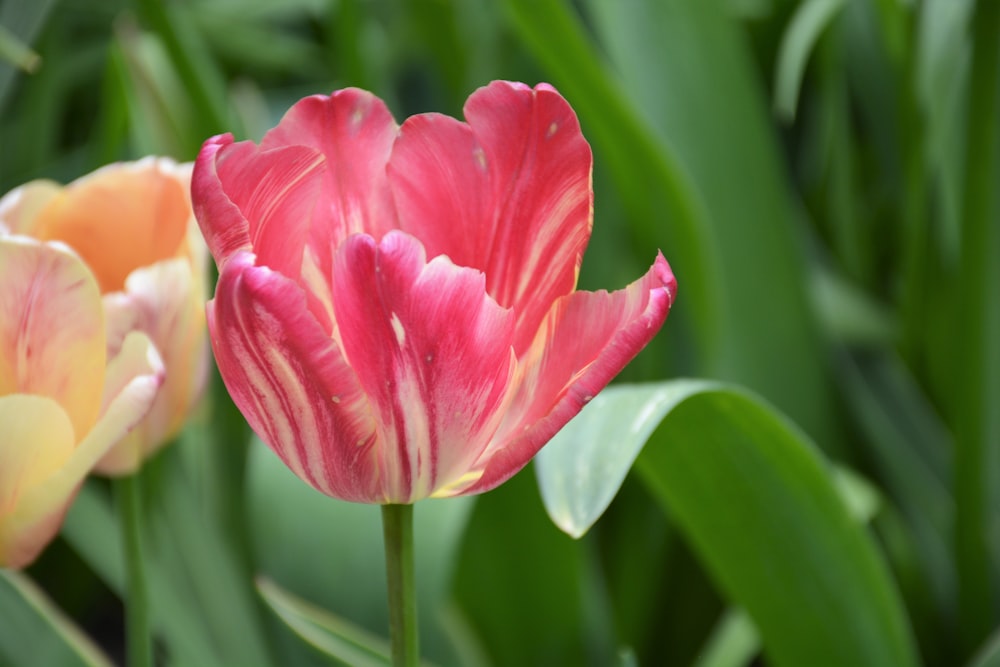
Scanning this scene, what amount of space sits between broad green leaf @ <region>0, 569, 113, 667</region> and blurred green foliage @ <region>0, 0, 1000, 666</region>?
0.15m

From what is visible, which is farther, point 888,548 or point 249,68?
point 249,68

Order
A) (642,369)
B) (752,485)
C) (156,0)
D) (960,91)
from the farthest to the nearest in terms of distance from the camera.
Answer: (642,369) → (960,91) → (156,0) → (752,485)

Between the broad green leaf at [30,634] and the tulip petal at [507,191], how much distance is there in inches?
7.2

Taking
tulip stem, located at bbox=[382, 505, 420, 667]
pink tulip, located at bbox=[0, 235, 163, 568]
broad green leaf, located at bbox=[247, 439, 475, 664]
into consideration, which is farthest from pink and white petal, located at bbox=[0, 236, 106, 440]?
broad green leaf, located at bbox=[247, 439, 475, 664]

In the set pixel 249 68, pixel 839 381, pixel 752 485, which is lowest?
pixel 839 381

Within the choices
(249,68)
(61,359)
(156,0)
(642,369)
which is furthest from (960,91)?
(249,68)

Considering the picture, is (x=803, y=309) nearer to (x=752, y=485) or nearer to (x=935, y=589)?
(x=935, y=589)

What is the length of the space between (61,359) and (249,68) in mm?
996

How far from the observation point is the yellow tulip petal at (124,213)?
0.36 m

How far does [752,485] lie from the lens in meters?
0.49

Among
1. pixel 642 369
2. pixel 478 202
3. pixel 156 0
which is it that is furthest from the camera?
pixel 642 369

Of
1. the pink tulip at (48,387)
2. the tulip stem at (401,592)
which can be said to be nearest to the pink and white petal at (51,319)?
the pink tulip at (48,387)

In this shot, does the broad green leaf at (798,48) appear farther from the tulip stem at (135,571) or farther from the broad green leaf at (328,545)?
the tulip stem at (135,571)

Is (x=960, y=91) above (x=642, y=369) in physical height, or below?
above
